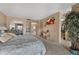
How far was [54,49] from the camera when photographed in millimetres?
2166

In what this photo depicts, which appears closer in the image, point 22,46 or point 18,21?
point 22,46

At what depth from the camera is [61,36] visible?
221cm

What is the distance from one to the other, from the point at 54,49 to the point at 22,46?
539 mm

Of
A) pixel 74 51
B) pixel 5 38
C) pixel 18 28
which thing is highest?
pixel 18 28

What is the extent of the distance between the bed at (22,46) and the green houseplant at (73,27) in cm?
51

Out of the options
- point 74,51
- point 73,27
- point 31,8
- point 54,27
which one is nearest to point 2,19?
point 31,8

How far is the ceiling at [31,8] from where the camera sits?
2170 mm

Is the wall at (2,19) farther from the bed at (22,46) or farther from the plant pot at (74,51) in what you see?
the plant pot at (74,51)

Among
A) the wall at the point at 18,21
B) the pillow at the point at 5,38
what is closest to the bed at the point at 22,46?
the pillow at the point at 5,38

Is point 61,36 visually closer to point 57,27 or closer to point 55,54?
point 57,27

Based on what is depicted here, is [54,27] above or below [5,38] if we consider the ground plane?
above

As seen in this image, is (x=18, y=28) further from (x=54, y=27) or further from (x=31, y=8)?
(x=54, y=27)

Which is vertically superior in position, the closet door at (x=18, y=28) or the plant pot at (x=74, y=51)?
the closet door at (x=18, y=28)

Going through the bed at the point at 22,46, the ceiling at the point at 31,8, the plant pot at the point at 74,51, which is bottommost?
the plant pot at the point at 74,51
